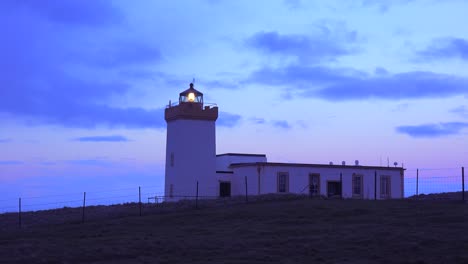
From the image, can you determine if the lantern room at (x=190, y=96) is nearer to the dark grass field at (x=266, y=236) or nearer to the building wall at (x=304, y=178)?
the building wall at (x=304, y=178)

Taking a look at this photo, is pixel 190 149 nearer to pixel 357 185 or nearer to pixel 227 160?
pixel 227 160

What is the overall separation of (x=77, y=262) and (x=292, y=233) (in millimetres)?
7986

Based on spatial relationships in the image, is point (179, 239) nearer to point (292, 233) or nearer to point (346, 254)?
point (292, 233)

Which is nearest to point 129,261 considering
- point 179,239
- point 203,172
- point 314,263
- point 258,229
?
point 179,239

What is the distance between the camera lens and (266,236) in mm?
24422

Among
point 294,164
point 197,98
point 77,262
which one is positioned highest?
point 197,98

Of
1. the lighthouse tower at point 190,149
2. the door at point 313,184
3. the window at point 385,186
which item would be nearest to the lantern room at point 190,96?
the lighthouse tower at point 190,149

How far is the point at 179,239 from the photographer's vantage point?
79.6 ft

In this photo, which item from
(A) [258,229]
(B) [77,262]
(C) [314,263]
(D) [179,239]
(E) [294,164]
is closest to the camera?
(C) [314,263]

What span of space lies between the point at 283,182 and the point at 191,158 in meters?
6.40

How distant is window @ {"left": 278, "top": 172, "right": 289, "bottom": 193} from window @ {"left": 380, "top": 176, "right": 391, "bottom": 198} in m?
7.68

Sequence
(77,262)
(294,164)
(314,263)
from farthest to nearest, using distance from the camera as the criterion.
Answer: (294,164)
(77,262)
(314,263)

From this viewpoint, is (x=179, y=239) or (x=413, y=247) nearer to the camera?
(x=413, y=247)

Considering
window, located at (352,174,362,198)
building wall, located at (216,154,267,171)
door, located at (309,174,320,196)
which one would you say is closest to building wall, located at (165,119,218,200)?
building wall, located at (216,154,267,171)
